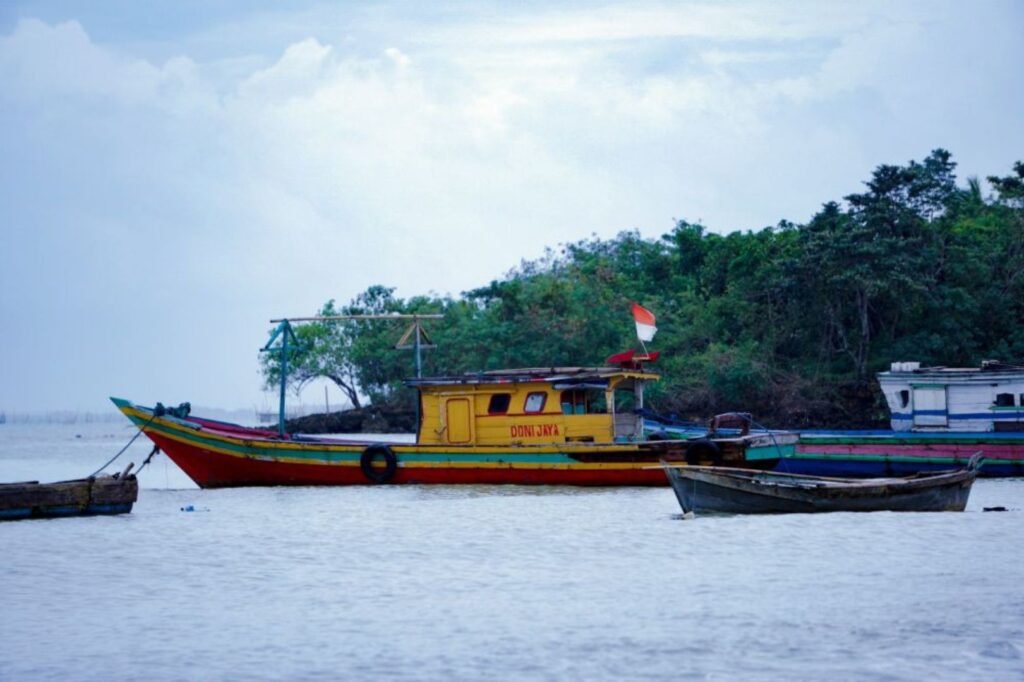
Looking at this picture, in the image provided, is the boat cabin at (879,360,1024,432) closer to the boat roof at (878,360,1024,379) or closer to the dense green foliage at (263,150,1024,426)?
the boat roof at (878,360,1024,379)

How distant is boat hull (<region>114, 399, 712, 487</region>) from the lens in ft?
84.2

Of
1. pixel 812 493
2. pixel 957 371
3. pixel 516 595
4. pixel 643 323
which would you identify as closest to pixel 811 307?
pixel 957 371

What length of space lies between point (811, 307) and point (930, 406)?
16398 mm

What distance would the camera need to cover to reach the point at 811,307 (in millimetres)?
46000

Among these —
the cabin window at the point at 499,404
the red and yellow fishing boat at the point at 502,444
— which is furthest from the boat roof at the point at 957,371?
the cabin window at the point at 499,404

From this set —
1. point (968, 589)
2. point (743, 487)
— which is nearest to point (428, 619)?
point (968, 589)

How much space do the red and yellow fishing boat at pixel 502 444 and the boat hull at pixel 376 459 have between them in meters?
0.02

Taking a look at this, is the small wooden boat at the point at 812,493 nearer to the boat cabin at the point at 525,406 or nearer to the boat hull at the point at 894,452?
the boat cabin at the point at 525,406

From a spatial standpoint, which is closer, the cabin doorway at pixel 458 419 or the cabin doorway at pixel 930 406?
the cabin doorway at pixel 458 419

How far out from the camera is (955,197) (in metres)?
51.9

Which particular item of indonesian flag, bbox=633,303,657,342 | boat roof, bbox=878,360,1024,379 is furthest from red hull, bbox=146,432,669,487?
boat roof, bbox=878,360,1024,379

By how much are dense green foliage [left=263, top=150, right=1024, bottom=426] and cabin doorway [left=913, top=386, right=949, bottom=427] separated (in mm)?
12011

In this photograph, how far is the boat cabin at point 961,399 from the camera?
96.2 feet

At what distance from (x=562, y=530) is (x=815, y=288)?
27183 millimetres
